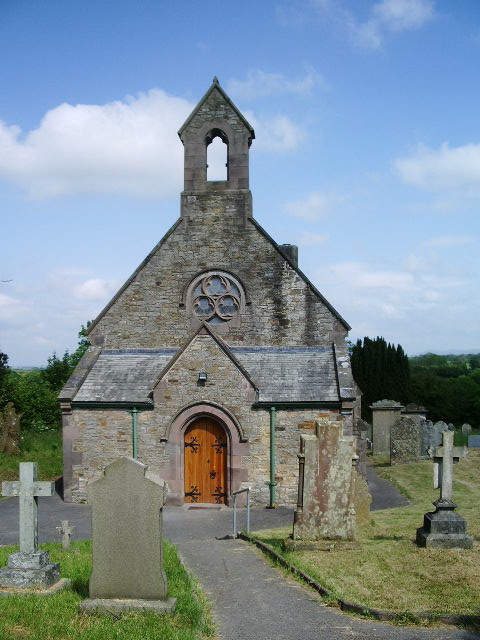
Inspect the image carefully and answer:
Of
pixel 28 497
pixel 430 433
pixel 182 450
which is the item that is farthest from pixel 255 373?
pixel 430 433

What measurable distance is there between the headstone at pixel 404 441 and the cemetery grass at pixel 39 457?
12640 millimetres

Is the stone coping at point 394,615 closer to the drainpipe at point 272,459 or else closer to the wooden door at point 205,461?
the drainpipe at point 272,459

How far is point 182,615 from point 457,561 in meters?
4.69

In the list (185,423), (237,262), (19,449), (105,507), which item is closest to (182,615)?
(105,507)

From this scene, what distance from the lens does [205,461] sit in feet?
59.8

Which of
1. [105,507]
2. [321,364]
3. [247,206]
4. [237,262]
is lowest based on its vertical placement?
[105,507]

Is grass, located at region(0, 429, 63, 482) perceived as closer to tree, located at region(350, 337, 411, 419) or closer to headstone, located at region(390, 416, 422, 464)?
headstone, located at region(390, 416, 422, 464)

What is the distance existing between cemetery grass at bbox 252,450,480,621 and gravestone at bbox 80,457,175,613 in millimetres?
2351

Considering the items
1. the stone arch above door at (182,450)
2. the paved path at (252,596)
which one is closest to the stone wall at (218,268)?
the stone arch above door at (182,450)

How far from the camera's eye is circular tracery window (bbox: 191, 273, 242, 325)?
784 inches

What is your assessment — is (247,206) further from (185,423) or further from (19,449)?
(19,449)

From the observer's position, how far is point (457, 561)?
9.79m

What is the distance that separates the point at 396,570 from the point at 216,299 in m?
11.8

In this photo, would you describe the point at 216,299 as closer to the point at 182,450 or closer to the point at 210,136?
the point at 182,450
